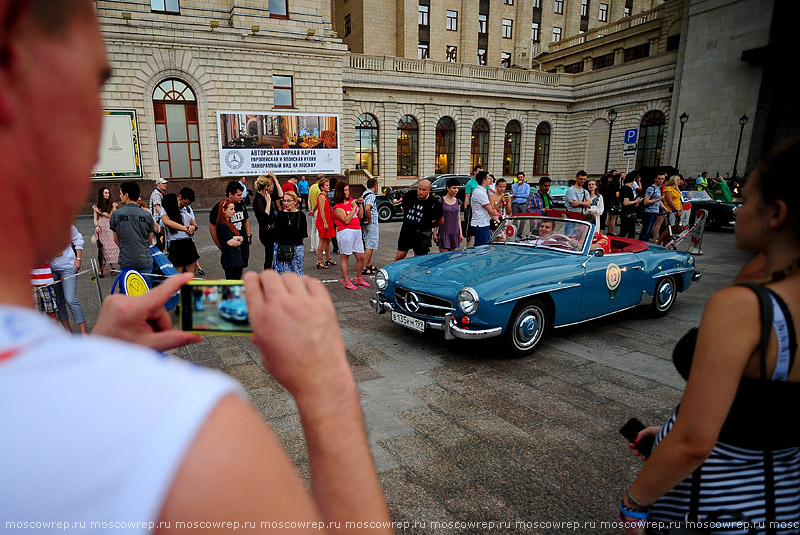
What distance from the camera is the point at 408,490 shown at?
2.78 meters

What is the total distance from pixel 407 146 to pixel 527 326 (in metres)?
29.7

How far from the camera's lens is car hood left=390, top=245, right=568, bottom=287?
495 centimetres

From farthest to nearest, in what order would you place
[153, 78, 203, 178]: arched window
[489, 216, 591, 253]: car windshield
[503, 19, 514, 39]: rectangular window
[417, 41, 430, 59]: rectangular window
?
[503, 19, 514, 39]: rectangular window, [417, 41, 430, 59]: rectangular window, [153, 78, 203, 178]: arched window, [489, 216, 591, 253]: car windshield

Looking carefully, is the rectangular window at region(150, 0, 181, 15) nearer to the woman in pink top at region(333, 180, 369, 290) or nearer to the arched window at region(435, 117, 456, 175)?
the arched window at region(435, 117, 456, 175)

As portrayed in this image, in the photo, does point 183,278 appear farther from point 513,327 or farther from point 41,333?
point 513,327

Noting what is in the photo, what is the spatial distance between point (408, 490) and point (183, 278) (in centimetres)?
239

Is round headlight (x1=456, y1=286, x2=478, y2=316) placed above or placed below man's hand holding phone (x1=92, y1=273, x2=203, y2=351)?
below

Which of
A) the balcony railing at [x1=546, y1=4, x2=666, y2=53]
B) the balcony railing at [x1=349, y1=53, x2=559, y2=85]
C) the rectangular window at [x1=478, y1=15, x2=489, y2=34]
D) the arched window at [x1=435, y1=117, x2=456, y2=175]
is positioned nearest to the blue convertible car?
the balcony railing at [x1=349, y1=53, x2=559, y2=85]

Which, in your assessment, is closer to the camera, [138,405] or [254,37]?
[138,405]

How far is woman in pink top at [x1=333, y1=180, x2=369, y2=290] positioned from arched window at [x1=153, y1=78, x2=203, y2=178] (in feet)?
64.0

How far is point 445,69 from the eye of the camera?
32.2 m

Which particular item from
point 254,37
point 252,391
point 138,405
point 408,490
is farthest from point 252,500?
point 254,37

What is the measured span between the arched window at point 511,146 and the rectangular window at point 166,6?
78.9 ft

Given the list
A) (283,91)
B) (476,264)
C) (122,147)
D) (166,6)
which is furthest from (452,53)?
(476,264)
